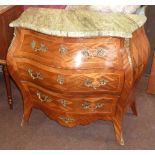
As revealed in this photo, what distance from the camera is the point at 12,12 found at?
1.87 m

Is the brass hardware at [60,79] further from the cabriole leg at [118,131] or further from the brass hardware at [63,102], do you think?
A: the cabriole leg at [118,131]

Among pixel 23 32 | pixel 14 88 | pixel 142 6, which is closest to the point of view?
pixel 23 32

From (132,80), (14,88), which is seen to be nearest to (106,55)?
(132,80)

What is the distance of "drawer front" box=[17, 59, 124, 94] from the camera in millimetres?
1329

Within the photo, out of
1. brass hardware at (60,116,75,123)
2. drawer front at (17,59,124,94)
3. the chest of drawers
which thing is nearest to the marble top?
the chest of drawers

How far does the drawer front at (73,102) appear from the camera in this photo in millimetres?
1458

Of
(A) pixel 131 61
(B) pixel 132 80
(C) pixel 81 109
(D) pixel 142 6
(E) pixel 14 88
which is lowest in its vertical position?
(E) pixel 14 88

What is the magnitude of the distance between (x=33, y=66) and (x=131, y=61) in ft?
1.76

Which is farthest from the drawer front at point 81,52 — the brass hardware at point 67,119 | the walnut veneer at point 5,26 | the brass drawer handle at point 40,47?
the walnut veneer at point 5,26

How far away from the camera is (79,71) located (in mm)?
1321

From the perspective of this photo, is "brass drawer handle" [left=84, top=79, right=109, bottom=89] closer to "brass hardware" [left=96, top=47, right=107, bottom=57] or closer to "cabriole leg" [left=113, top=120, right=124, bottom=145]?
"brass hardware" [left=96, top=47, right=107, bottom=57]

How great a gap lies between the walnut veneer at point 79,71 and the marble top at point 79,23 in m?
0.05

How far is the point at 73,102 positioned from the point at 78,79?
0.19 m

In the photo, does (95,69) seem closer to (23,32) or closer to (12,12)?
(23,32)
